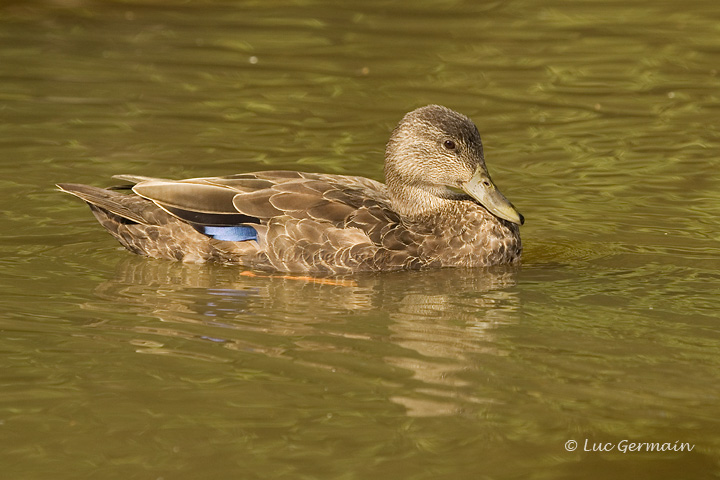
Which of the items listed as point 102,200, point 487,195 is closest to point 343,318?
point 487,195

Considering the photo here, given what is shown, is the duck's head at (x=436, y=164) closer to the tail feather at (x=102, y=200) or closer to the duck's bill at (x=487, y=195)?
the duck's bill at (x=487, y=195)

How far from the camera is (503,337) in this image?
8.26 m

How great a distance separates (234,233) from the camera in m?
9.95

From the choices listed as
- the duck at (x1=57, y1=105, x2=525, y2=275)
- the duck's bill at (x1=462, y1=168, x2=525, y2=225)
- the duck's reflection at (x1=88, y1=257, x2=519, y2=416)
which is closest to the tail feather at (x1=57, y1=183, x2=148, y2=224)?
the duck at (x1=57, y1=105, x2=525, y2=275)

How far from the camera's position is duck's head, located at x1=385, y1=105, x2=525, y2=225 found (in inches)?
393

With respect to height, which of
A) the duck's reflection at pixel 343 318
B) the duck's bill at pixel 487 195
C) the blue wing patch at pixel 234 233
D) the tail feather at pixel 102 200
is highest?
the duck's bill at pixel 487 195

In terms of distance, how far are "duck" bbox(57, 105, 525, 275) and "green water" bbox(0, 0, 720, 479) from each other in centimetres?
19

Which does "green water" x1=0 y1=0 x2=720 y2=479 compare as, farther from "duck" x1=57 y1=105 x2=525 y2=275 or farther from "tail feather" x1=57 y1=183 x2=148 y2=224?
"tail feather" x1=57 y1=183 x2=148 y2=224

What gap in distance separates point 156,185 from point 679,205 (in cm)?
441

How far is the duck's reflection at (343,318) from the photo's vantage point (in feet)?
25.3

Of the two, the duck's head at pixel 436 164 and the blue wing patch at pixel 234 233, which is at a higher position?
the duck's head at pixel 436 164

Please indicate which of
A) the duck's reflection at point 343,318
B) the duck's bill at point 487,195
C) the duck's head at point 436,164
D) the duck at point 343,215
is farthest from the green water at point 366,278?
the duck's head at point 436,164

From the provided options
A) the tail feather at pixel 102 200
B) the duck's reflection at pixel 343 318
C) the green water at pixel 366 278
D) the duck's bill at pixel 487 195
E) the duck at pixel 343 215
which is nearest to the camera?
the green water at pixel 366 278

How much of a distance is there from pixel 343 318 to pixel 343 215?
132 centimetres
